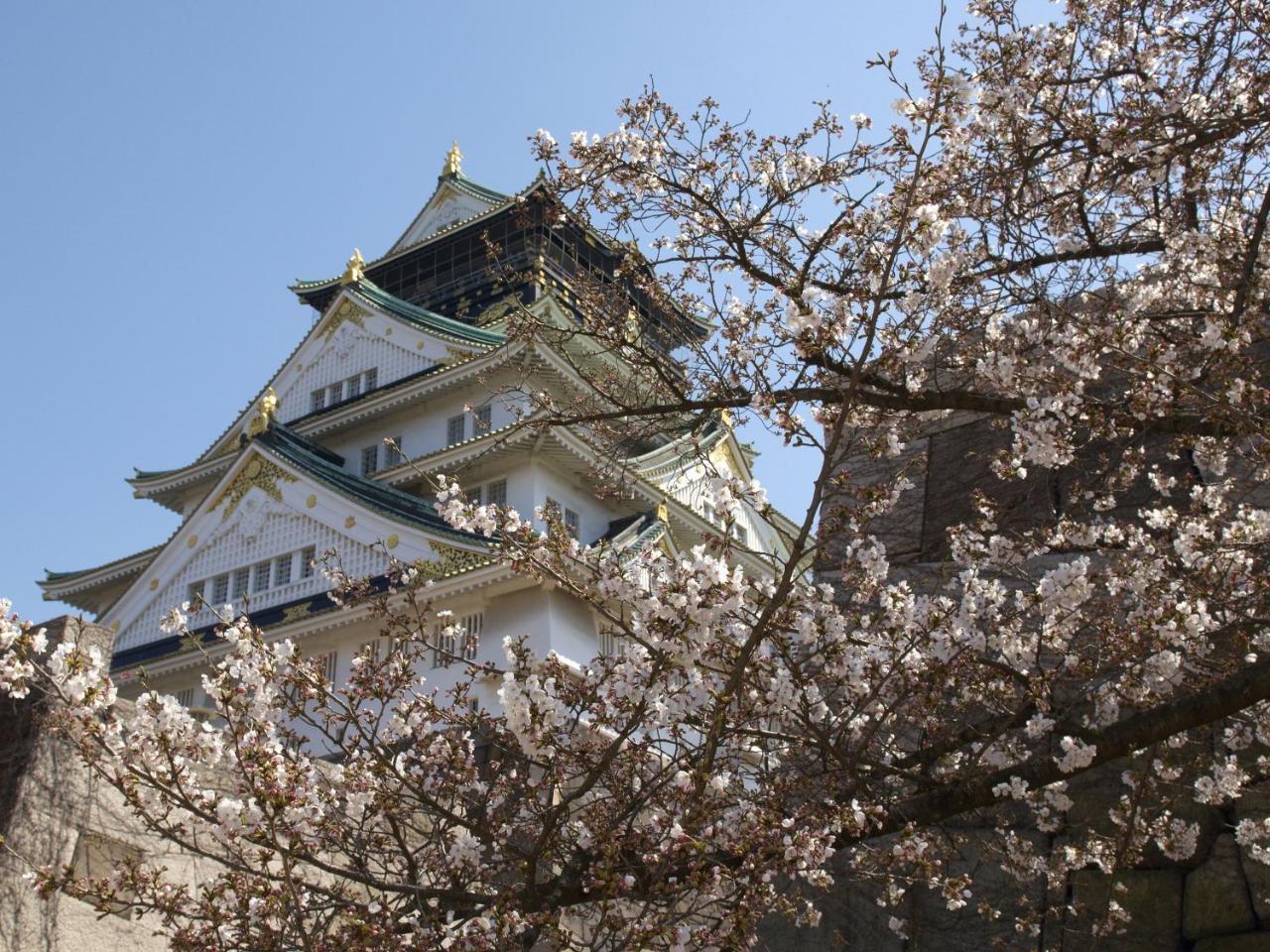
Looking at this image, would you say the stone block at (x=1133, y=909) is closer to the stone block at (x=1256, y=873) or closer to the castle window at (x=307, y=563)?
the stone block at (x=1256, y=873)

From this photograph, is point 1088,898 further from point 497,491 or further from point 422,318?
point 422,318

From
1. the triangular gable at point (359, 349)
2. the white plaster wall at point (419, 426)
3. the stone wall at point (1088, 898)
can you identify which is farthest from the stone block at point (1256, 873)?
the triangular gable at point (359, 349)

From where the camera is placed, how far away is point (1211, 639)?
6.38 metres

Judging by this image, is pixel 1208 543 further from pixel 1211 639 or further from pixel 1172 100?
pixel 1172 100

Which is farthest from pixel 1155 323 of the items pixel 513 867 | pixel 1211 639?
pixel 513 867

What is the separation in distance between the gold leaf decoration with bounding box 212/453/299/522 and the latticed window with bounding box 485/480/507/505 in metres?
3.67

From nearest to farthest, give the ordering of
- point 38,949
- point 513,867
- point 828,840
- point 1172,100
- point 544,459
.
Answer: point 828,840, point 513,867, point 1172,100, point 38,949, point 544,459

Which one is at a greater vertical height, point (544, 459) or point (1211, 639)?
point (544, 459)

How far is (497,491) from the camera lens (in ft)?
78.7

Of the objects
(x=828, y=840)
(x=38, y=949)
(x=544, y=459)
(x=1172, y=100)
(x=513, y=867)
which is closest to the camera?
(x=828, y=840)

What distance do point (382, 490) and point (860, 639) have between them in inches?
711

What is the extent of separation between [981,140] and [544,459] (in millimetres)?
16865

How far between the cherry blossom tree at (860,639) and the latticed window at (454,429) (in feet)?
62.0

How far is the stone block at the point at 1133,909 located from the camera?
678 centimetres
